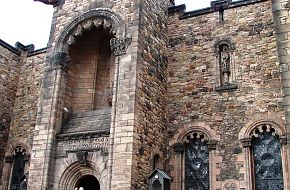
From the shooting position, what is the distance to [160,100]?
41.6 feet

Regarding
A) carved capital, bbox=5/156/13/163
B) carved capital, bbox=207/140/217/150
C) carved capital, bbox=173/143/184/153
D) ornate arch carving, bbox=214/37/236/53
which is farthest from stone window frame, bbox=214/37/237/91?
carved capital, bbox=5/156/13/163

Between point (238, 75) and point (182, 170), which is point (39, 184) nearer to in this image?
point (182, 170)

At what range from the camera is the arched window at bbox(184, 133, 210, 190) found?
1204 centimetres

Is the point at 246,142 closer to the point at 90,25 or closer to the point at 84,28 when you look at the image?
the point at 90,25

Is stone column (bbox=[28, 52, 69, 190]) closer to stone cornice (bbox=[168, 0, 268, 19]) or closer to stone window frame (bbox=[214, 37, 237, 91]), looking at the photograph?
stone cornice (bbox=[168, 0, 268, 19])

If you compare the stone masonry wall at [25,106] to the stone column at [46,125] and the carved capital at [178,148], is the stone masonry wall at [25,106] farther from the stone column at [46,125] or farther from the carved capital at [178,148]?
the carved capital at [178,148]

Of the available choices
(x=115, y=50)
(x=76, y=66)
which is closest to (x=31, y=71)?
(x=76, y=66)

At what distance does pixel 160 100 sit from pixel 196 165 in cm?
221

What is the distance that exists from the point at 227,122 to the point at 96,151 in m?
3.89

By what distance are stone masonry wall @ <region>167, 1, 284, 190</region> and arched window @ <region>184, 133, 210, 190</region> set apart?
0.38 m

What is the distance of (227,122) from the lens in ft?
39.9

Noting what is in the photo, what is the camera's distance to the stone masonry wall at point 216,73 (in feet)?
38.9

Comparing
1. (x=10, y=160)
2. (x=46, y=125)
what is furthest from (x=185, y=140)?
(x=10, y=160)

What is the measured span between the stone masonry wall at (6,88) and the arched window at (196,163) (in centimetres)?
746
